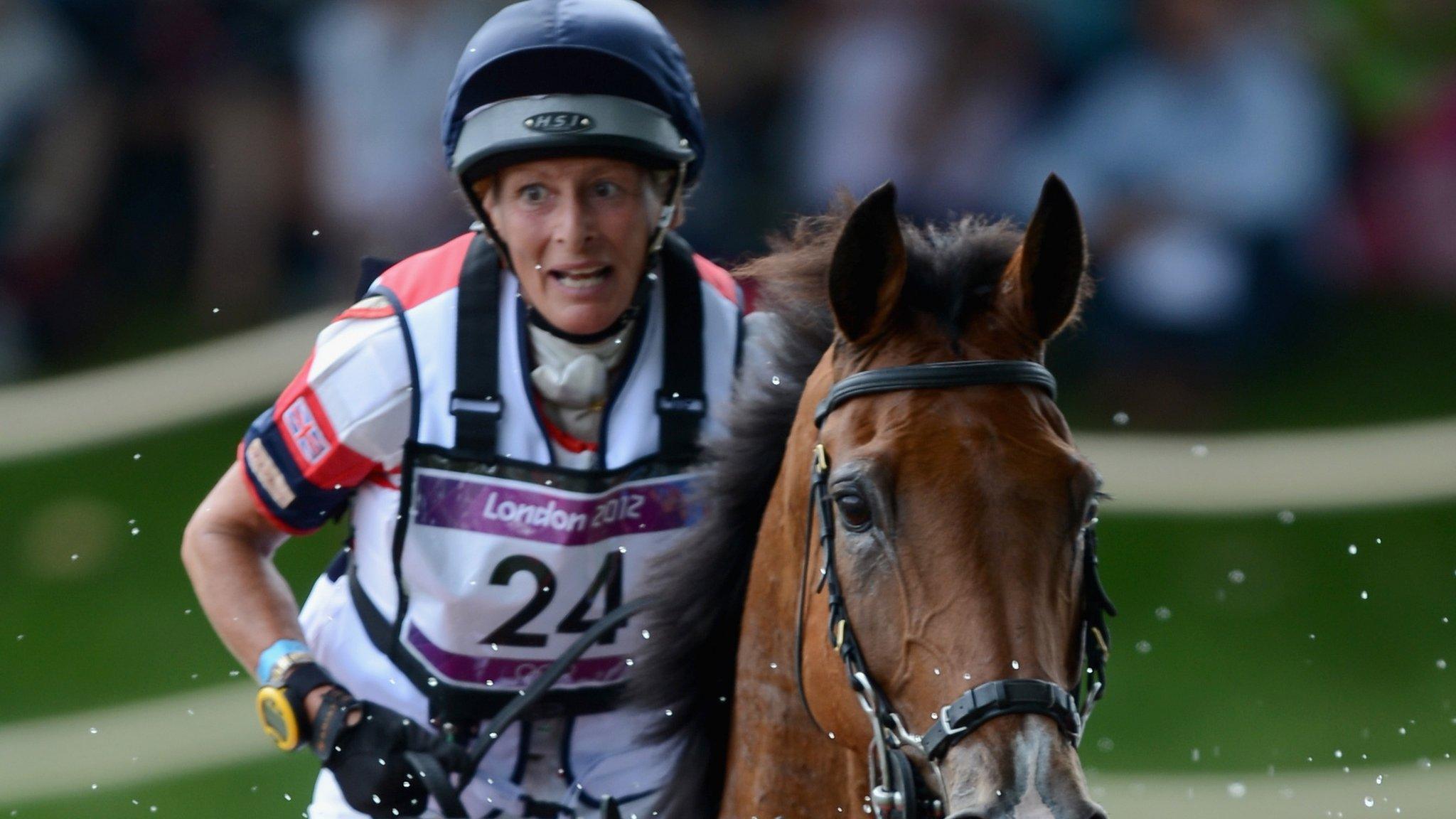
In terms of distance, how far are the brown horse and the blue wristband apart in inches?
21.5

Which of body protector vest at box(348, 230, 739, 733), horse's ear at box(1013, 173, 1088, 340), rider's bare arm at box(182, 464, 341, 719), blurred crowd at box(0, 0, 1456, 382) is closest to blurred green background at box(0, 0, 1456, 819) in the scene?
blurred crowd at box(0, 0, 1456, 382)

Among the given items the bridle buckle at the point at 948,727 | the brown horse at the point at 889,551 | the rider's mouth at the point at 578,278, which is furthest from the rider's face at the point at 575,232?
the bridle buckle at the point at 948,727

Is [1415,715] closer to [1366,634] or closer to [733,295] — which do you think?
[1366,634]

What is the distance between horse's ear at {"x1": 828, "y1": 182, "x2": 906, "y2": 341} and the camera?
1.96 metres

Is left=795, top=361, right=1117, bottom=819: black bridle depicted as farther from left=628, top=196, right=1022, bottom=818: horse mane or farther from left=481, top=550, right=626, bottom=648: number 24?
left=481, top=550, right=626, bottom=648: number 24

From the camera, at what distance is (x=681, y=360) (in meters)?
2.62

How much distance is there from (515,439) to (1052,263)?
2.95ft

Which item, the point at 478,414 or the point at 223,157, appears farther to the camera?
the point at 223,157

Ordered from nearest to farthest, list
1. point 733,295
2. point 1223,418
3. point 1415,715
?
point 733,295 → point 1415,715 → point 1223,418

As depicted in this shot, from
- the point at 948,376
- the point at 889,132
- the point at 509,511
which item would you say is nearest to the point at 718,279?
the point at 509,511

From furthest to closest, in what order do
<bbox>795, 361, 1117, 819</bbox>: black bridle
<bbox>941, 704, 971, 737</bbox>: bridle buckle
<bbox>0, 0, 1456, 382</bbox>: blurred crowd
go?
<bbox>0, 0, 1456, 382</bbox>: blurred crowd < <bbox>795, 361, 1117, 819</bbox>: black bridle < <bbox>941, 704, 971, 737</bbox>: bridle buckle

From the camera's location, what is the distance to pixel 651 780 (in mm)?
2492

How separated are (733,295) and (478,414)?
0.50 meters

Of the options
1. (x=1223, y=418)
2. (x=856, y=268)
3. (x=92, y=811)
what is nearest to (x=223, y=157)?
(x=92, y=811)
